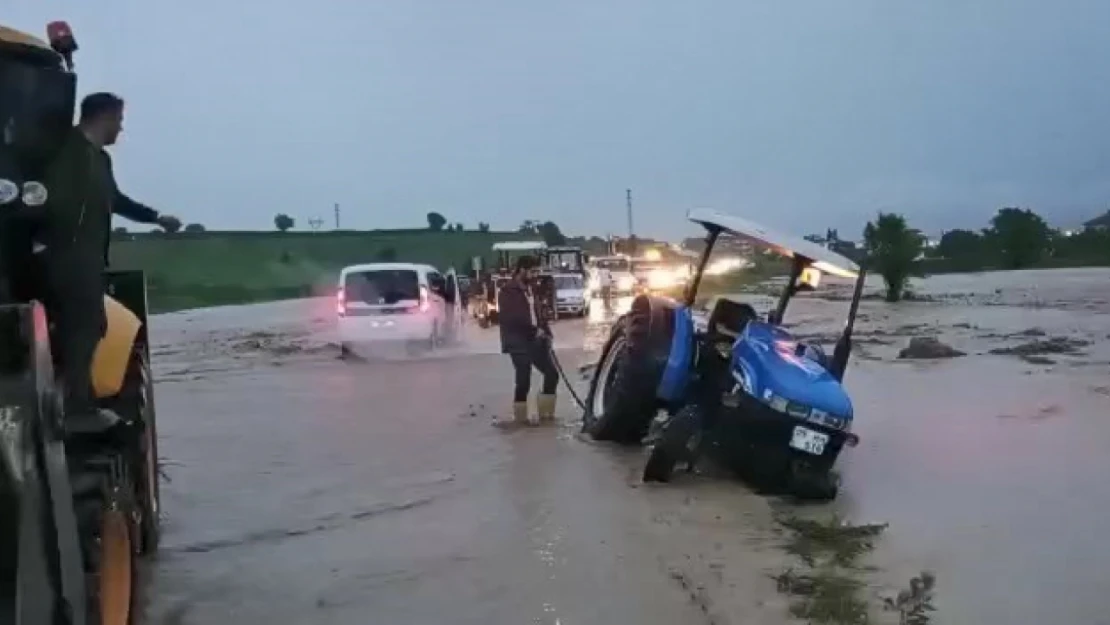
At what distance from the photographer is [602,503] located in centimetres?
896

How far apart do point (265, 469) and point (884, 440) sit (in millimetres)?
5450

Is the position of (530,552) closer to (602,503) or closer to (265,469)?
(602,503)

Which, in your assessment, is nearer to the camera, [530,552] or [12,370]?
[12,370]

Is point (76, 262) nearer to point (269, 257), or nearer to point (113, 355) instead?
point (113, 355)

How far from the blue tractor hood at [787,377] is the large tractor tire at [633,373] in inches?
38.6

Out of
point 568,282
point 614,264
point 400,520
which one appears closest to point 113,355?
point 400,520

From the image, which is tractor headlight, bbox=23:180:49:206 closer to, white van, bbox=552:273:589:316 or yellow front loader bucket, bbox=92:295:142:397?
yellow front loader bucket, bbox=92:295:142:397

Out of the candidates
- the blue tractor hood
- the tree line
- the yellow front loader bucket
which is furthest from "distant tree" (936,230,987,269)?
the yellow front loader bucket

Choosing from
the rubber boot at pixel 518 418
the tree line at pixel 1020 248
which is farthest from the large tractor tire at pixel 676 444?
the tree line at pixel 1020 248

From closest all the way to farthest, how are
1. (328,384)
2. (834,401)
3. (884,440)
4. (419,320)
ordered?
(834,401) → (884,440) → (328,384) → (419,320)

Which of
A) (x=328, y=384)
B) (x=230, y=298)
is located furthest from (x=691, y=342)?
(x=230, y=298)

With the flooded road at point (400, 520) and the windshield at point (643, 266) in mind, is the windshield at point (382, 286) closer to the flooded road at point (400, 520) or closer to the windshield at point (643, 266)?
the flooded road at point (400, 520)

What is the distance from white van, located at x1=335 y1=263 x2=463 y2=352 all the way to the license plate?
47.4 ft

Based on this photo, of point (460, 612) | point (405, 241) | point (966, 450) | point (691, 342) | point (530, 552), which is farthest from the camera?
point (405, 241)
